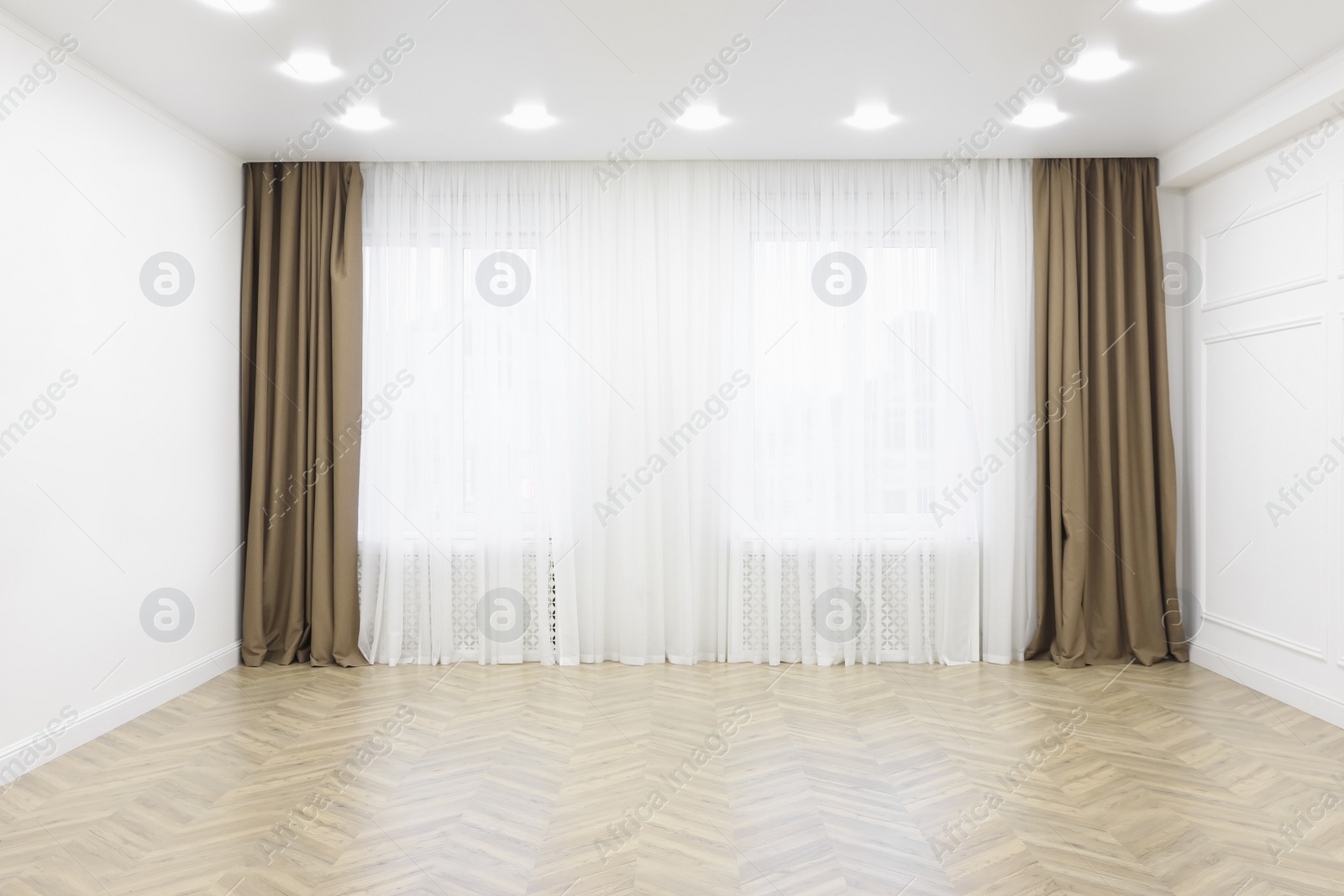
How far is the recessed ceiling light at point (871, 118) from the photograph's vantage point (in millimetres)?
4094

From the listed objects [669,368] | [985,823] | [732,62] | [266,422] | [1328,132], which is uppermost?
[732,62]

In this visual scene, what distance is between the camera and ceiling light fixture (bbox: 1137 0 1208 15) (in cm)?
304

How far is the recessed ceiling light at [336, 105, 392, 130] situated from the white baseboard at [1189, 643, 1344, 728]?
5.38 metres

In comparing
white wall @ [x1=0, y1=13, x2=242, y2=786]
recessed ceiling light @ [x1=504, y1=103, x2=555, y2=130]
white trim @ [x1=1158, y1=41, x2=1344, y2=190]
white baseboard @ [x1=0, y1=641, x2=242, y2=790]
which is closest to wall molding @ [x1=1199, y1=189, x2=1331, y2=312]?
white trim @ [x1=1158, y1=41, x2=1344, y2=190]

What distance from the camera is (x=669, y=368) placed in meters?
4.88

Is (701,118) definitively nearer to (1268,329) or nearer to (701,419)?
(701,419)

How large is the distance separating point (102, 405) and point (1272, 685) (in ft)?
19.1

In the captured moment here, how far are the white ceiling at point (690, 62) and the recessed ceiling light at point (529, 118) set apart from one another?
7 cm

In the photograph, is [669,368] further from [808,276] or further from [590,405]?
[808,276]

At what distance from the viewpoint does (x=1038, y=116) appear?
13.7ft

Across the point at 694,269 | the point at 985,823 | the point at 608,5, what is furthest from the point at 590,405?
the point at 985,823

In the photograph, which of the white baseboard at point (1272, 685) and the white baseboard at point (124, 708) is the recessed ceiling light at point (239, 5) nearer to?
the white baseboard at point (124, 708)

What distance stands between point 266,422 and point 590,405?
1913 mm

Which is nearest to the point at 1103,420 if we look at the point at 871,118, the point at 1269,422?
the point at 1269,422
